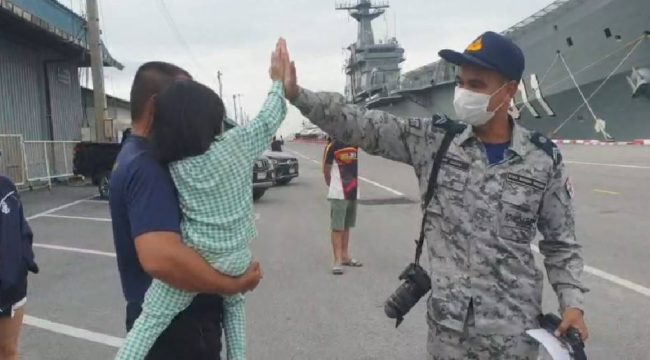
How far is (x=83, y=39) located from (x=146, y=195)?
26.7 meters

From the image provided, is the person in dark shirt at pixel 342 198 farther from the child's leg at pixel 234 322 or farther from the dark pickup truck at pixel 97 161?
the dark pickup truck at pixel 97 161

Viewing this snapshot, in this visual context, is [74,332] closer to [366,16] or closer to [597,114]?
[597,114]

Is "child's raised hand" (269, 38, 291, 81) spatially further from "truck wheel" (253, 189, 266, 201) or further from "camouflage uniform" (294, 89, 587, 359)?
"truck wheel" (253, 189, 266, 201)

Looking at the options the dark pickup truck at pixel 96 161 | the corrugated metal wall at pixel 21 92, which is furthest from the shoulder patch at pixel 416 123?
the corrugated metal wall at pixel 21 92

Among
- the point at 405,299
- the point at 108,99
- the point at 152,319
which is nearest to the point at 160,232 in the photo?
the point at 152,319

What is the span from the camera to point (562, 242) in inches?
99.6

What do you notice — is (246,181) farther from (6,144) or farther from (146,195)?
(6,144)

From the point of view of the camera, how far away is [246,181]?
2.36 metres

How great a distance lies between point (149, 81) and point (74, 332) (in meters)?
3.91

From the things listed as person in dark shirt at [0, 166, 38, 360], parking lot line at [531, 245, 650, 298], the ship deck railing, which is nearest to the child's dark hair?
person in dark shirt at [0, 166, 38, 360]

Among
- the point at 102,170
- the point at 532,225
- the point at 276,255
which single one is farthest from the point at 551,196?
the point at 102,170

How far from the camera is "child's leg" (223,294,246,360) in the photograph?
2497 mm


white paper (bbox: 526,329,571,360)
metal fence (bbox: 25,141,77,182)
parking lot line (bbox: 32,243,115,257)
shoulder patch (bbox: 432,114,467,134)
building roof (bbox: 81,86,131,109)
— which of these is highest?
building roof (bbox: 81,86,131,109)

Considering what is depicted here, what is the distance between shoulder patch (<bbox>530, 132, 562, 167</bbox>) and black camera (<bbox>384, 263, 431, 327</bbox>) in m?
0.67
